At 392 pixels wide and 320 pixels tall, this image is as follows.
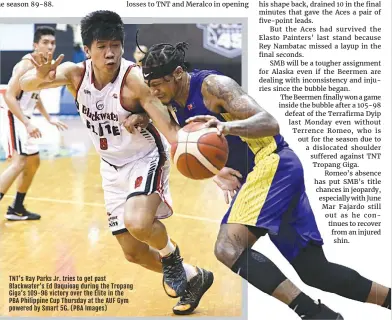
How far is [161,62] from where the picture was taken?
4.35 metres

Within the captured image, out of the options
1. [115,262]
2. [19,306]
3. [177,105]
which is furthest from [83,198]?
[177,105]

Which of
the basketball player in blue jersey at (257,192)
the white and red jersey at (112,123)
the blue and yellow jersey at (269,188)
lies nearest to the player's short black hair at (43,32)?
the white and red jersey at (112,123)

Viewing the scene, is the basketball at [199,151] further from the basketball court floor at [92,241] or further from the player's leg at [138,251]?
the basketball court floor at [92,241]

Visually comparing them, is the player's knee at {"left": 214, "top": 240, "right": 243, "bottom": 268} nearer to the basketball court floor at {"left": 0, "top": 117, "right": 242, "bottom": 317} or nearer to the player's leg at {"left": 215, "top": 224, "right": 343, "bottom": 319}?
the player's leg at {"left": 215, "top": 224, "right": 343, "bottom": 319}

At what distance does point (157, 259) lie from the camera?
511 centimetres

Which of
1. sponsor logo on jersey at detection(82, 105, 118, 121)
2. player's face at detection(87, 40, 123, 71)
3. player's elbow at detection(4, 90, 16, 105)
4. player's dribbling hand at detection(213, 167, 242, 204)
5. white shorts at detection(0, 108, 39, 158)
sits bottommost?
white shorts at detection(0, 108, 39, 158)

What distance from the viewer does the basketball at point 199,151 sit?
4137 millimetres

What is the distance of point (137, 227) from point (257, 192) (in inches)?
35.9

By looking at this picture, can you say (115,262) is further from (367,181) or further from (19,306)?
(367,181)

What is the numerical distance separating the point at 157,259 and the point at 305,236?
4.10ft

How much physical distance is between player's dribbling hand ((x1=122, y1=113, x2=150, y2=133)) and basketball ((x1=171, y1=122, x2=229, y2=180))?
23.4 inches

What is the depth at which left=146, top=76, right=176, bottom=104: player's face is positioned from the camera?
4.38m

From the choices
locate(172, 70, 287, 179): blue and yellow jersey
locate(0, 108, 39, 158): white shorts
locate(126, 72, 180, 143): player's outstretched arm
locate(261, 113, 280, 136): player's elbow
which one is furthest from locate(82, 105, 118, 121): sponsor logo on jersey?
locate(0, 108, 39, 158): white shorts

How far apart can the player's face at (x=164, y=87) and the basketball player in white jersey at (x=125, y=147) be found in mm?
218
